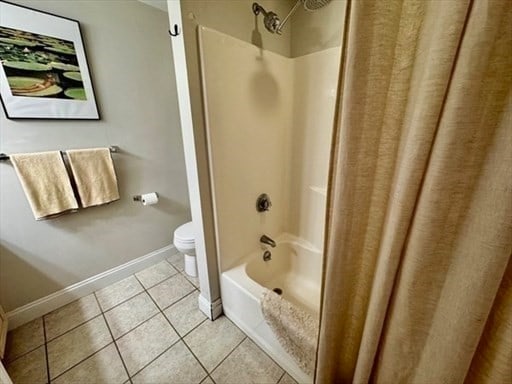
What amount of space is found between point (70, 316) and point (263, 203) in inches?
67.5

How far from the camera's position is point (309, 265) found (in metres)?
1.75

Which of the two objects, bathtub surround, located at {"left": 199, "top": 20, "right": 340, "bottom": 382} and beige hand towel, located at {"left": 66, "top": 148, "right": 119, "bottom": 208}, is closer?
bathtub surround, located at {"left": 199, "top": 20, "right": 340, "bottom": 382}

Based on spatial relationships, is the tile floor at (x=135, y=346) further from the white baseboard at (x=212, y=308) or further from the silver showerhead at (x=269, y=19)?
the silver showerhead at (x=269, y=19)

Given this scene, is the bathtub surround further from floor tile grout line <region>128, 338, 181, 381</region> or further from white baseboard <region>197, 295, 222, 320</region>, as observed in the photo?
floor tile grout line <region>128, 338, 181, 381</region>

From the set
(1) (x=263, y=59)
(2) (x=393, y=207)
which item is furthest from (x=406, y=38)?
(1) (x=263, y=59)

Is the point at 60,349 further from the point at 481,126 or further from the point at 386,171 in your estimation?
the point at 481,126

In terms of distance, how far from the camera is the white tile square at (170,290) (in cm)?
171

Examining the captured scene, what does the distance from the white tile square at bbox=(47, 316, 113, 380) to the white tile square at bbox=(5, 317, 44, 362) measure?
110mm

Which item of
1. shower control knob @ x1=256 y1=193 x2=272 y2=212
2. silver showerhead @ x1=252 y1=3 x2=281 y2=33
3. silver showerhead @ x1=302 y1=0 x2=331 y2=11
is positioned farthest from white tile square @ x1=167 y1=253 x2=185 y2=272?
silver showerhead @ x1=302 y1=0 x2=331 y2=11

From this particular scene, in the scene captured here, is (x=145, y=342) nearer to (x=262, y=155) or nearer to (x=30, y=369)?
(x=30, y=369)

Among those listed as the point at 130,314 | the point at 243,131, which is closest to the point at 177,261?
the point at 130,314

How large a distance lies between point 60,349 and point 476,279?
6.93ft

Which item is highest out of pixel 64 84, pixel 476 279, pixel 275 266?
pixel 64 84

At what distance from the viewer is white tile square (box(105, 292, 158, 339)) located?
1477 millimetres
